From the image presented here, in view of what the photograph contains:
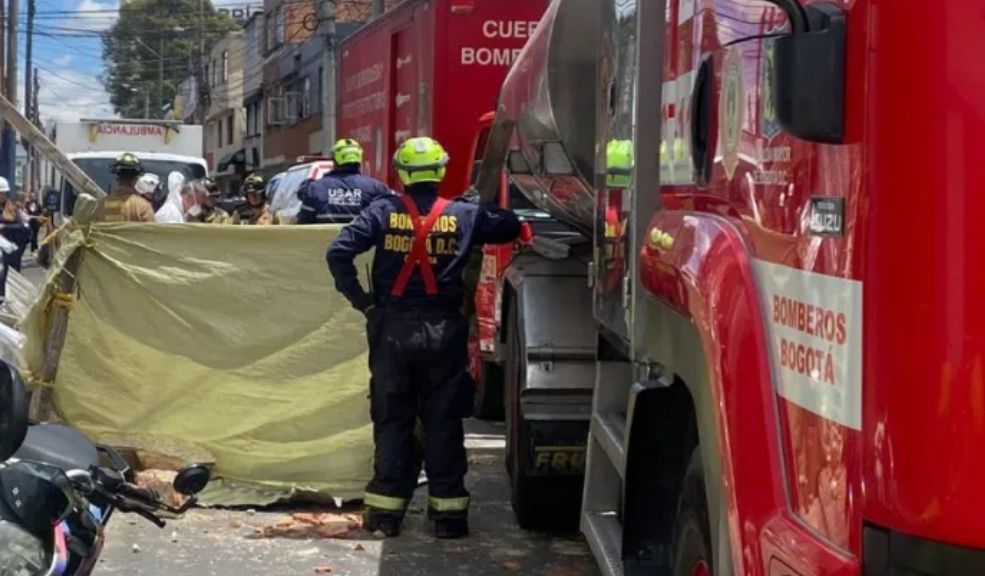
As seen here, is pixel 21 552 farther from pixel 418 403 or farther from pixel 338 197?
pixel 338 197

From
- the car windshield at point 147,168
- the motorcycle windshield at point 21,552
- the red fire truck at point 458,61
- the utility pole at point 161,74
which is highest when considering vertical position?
the utility pole at point 161,74

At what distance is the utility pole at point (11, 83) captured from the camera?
34194 millimetres

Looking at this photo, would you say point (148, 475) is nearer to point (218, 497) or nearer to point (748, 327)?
point (218, 497)

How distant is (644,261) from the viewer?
3992 millimetres

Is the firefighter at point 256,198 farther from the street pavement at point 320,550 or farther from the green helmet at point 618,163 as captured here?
the green helmet at point 618,163

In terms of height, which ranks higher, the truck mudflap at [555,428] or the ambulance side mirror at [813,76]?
the ambulance side mirror at [813,76]

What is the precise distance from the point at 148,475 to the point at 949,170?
228 inches

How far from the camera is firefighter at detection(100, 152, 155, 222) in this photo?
34.2 ft

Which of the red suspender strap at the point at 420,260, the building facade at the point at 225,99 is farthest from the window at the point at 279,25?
the red suspender strap at the point at 420,260

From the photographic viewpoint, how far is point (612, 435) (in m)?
4.68

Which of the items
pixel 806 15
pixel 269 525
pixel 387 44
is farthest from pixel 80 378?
pixel 387 44

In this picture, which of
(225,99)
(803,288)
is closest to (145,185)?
(803,288)

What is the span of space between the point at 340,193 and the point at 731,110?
7.55 meters

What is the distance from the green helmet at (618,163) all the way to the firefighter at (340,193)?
18.7ft
